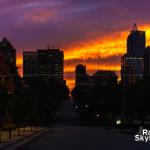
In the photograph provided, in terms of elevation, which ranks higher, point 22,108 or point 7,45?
point 7,45

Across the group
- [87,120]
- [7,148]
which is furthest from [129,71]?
[7,148]

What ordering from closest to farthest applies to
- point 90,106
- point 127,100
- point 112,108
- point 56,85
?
point 127,100 → point 112,108 → point 90,106 → point 56,85

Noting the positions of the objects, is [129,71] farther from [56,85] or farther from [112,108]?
[56,85]

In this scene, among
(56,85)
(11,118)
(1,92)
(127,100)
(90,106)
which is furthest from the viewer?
(56,85)

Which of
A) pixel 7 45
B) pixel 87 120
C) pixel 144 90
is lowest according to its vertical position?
pixel 87 120

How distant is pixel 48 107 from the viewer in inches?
5197

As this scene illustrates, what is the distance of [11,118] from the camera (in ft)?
236

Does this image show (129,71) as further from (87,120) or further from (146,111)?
(146,111)

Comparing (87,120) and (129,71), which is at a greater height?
(129,71)

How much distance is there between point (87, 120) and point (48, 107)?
2494 cm

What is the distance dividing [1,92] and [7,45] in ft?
251

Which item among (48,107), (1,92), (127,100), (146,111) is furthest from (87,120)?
(1,92)

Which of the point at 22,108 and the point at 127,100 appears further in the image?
the point at 127,100

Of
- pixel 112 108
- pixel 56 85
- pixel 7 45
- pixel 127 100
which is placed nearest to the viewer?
pixel 127 100
